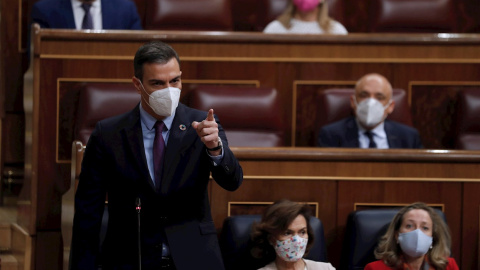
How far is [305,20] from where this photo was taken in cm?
187

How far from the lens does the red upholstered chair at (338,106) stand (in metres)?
1.66

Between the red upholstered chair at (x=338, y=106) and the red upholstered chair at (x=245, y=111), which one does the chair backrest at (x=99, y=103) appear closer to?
the red upholstered chair at (x=245, y=111)

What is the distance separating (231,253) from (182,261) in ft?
1.18

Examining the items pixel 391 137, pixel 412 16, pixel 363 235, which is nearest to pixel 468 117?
pixel 391 137

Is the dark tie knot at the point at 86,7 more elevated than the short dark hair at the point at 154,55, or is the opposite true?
the dark tie knot at the point at 86,7

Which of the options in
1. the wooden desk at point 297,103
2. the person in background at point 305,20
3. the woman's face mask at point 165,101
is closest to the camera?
the woman's face mask at point 165,101

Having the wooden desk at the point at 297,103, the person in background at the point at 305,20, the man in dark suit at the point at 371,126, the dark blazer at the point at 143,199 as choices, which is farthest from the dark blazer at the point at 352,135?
the dark blazer at the point at 143,199

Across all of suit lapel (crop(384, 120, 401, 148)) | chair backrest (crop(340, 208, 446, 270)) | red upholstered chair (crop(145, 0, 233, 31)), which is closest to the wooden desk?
chair backrest (crop(340, 208, 446, 270))

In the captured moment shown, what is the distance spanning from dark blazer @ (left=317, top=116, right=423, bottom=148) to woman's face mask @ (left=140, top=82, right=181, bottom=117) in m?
0.74

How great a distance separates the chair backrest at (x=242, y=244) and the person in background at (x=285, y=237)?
0.02 m

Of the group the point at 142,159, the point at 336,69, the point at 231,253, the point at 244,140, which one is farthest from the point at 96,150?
the point at 336,69

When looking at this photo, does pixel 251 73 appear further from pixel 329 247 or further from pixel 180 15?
pixel 329 247

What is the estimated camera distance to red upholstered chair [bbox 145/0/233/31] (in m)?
1.95

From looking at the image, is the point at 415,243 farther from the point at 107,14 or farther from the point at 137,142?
the point at 107,14
